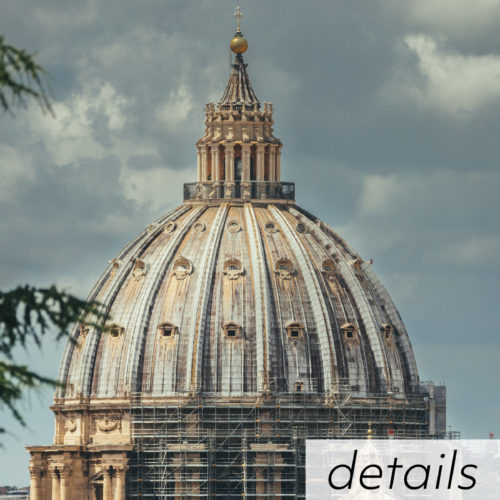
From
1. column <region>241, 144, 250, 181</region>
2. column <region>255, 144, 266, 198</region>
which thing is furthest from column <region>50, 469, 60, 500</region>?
column <region>241, 144, 250, 181</region>

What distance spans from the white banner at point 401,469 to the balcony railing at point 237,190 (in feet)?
64.5

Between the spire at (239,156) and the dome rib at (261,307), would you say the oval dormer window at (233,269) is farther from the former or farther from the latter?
the spire at (239,156)

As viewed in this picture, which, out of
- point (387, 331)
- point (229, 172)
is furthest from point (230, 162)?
point (387, 331)

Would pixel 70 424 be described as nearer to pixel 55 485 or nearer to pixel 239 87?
pixel 55 485

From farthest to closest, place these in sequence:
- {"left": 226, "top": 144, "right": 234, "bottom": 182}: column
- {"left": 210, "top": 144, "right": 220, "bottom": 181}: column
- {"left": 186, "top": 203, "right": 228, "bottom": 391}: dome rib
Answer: {"left": 210, "top": 144, "right": 220, "bottom": 181}: column
{"left": 226, "top": 144, "right": 234, "bottom": 182}: column
{"left": 186, "top": 203, "right": 228, "bottom": 391}: dome rib

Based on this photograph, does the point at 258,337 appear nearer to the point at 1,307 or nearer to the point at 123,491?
the point at 123,491

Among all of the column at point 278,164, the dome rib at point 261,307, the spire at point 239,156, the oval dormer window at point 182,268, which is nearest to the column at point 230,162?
the spire at point 239,156

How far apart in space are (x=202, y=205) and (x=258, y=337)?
1211 cm

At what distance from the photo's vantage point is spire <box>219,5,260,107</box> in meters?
120

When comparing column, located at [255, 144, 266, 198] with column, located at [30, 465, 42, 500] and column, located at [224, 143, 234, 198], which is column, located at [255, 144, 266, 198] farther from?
column, located at [30, 465, 42, 500]

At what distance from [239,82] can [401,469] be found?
107 ft

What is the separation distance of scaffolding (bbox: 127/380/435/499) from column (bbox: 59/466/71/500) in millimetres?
4747

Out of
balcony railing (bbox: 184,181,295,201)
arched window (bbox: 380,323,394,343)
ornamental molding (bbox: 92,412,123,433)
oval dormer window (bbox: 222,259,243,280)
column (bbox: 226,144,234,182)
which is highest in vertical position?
column (bbox: 226,144,234,182)

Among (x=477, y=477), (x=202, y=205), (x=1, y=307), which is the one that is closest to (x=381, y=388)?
(x=477, y=477)
